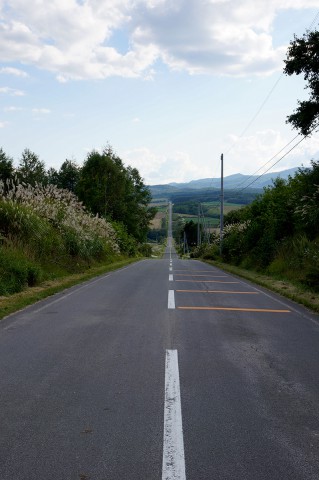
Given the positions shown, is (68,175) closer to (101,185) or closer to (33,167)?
(33,167)

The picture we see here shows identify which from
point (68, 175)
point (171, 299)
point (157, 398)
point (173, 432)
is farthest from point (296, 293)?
point (68, 175)

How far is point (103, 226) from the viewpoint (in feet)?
91.2

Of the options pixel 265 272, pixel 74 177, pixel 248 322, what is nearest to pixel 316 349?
pixel 248 322

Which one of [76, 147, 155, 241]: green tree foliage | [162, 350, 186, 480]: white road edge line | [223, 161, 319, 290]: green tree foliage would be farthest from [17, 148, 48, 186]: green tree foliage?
[162, 350, 186, 480]: white road edge line

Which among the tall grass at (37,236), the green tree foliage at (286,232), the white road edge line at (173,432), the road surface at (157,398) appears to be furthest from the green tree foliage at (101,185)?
the white road edge line at (173,432)

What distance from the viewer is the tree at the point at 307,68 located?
17.2 m

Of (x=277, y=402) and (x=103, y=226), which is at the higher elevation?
(x=103, y=226)

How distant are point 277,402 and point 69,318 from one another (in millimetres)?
5221

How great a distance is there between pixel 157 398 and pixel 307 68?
1697 cm

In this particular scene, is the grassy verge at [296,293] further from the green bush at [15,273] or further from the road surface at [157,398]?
the green bush at [15,273]

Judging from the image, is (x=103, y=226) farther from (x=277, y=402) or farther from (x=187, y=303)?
(x=277, y=402)

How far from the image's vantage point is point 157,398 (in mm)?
4477

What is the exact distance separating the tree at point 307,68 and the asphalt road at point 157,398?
1245 cm

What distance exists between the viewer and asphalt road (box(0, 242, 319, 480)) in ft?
10.6
